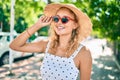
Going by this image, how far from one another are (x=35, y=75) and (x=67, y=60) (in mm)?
8708

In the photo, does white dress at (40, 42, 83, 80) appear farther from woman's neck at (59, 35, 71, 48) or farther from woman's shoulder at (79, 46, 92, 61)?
woman's neck at (59, 35, 71, 48)

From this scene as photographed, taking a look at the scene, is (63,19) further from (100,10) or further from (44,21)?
(100,10)

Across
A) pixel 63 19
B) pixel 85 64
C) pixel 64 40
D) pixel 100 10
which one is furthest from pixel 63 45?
pixel 100 10

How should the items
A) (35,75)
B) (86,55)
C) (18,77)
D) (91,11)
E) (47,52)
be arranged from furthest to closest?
(91,11) < (35,75) < (18,77) < (47,52) < (86,55)

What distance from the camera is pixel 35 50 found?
10.4 feet

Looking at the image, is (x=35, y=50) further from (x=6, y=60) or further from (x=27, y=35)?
(x=6, y=60)

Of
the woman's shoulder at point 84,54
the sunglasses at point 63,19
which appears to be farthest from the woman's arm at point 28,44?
the woman's shoulder at point 84,54

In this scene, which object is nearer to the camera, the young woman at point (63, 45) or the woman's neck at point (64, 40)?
the young woman at point (63, 45)

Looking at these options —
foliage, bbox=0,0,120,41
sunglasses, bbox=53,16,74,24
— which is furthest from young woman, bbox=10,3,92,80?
foliage, bbox=0,0,120,41

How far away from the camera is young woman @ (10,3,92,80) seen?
9.45ft

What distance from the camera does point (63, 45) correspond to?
3141 mm

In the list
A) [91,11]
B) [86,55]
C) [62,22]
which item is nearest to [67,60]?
[86,55]

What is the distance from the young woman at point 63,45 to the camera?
113 inches

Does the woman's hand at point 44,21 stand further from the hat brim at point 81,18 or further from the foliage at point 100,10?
the foliage at point 100,10
